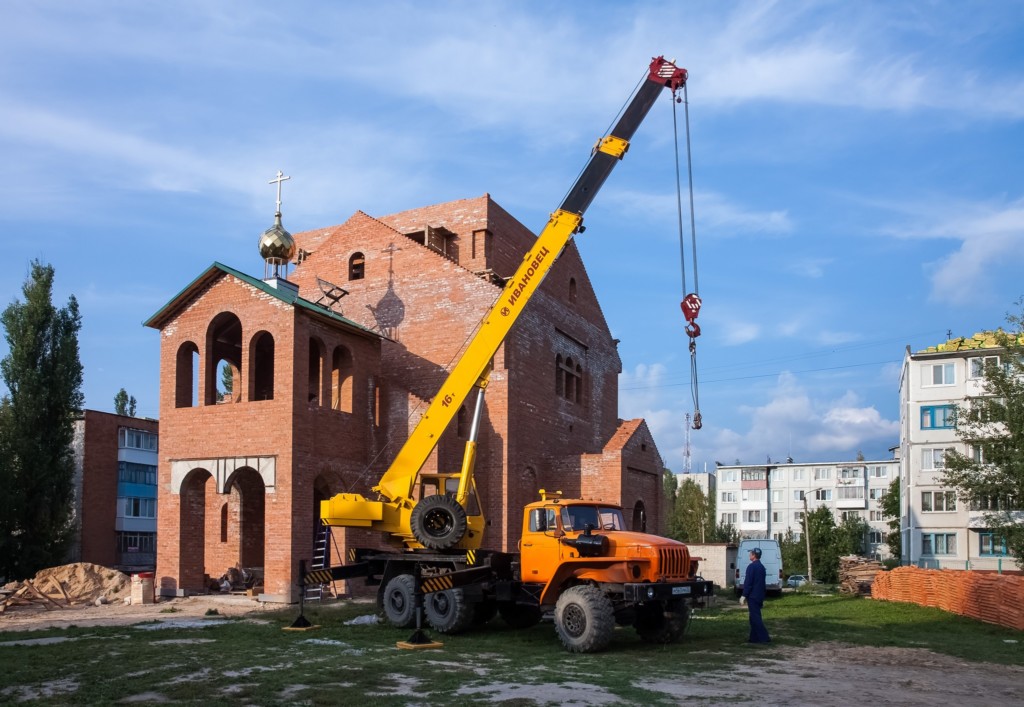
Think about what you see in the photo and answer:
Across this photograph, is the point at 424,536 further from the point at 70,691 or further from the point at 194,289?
the point at 194,289

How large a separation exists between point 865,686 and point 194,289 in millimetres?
19686

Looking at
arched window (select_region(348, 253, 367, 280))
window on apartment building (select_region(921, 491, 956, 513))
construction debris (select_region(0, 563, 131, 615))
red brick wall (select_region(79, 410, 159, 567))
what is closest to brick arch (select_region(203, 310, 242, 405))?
arched window (select_region(348, 253, 367, 280))

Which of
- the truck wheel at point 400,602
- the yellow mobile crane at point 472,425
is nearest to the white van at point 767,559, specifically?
the yellow mobile crane at point 472,425

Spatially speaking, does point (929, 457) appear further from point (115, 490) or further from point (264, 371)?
point (115, 490)

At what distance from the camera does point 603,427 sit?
35375mm

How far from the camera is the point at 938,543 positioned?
5194cm

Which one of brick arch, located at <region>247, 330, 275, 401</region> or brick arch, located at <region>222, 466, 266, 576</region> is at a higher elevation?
brick arch, located at <region>247, 330, 275, 401</region>

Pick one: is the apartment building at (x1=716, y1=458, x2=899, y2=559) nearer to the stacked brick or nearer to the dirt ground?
the stacked brick

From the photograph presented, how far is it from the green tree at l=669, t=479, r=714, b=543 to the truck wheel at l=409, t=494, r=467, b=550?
54.1 m

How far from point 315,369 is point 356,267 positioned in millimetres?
4505

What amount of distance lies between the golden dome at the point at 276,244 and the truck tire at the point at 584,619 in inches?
684

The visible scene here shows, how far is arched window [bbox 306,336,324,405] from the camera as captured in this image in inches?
998

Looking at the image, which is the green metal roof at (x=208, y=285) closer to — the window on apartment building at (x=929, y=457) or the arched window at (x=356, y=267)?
the arched window at (x=356, y=267)

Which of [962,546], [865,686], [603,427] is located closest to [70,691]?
[865,686]
